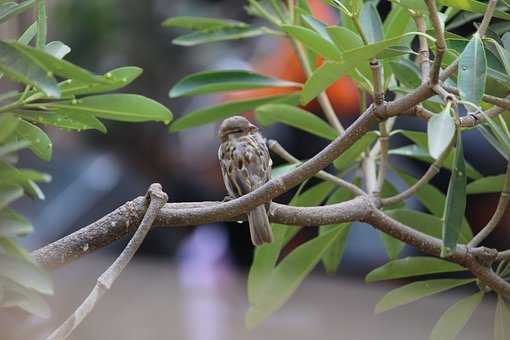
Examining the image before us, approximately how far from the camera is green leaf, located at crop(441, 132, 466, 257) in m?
1.29

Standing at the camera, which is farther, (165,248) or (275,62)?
(165,248)

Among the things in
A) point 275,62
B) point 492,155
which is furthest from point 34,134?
point 275,62

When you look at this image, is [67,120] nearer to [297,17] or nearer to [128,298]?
[297,17]

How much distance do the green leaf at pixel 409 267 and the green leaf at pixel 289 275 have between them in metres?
0.14

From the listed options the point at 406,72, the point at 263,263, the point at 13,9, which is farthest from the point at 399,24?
the point at 13,9

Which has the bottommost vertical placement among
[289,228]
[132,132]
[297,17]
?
[289,228]

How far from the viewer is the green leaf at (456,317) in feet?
5.45

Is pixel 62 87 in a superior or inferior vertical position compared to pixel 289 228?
superior

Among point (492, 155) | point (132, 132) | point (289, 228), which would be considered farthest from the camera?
point (132, 132)

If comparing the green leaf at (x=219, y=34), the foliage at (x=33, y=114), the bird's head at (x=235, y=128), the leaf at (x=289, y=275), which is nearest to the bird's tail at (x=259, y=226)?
the leaf at (x=289, y=275)

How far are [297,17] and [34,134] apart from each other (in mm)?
941

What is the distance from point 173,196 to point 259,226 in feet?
12.6

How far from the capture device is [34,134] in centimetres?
137

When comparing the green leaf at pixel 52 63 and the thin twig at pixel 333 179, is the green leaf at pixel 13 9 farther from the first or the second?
the thin twig at pixel 333 179
